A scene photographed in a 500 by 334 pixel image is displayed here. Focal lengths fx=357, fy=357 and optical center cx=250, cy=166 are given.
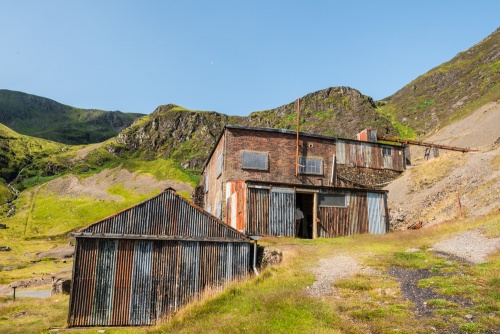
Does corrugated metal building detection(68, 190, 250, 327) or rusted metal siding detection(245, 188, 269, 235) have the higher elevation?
rusted metal siding detection(245, 188, 269, 235)

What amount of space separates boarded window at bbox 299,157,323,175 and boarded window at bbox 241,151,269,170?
3398 millimetres

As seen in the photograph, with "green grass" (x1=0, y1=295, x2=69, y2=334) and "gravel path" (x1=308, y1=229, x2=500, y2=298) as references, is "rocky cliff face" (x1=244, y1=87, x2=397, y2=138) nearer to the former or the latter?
"gravel path" (x1=308, y1=229, x2=500, y2=298)

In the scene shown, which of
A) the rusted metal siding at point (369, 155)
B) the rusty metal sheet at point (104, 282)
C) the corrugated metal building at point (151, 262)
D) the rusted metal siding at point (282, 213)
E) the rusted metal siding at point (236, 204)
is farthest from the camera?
the rusted metal siding at point (369, 155)

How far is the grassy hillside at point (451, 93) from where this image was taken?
253 ft

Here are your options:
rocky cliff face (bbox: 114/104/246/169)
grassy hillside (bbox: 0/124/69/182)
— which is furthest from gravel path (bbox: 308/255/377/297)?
grassy hillside (bbox: 0/124/69/182)

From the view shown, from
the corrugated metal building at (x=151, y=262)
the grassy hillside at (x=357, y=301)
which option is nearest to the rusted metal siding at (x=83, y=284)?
the corrugated metal building at (x=151, y=262)

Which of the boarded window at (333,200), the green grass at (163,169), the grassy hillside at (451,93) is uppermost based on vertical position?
the grassy hillside at (451,93)

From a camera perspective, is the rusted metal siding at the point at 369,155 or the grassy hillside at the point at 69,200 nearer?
the rusted metal siding at the point at 369,155

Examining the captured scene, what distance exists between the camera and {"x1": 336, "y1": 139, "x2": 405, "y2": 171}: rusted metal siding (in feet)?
126

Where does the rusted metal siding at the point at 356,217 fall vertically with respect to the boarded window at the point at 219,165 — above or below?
below

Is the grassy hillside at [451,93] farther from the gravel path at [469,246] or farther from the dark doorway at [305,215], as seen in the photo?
the gravel path at [469,246]

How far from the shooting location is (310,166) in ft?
105

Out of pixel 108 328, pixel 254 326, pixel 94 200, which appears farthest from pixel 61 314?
pixel 94 200

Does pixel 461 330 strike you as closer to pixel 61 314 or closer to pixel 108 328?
pixel 108 328
